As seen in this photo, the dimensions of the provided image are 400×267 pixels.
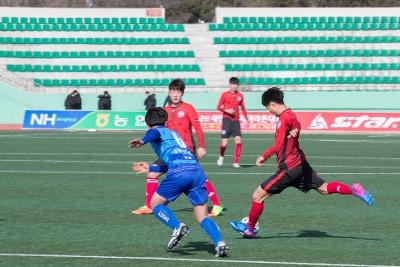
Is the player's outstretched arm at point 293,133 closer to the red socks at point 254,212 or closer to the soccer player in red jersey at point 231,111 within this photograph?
the red socks at point 254,212

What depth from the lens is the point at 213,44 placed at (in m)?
46.7

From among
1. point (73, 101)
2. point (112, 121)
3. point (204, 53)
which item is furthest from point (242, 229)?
point (204, 53)

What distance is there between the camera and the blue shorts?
8.81 metres

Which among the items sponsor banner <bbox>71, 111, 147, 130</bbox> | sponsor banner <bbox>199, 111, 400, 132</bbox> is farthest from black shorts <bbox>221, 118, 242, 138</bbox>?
sponsor banner <bbox>71, 111, 147, 130</bbox>

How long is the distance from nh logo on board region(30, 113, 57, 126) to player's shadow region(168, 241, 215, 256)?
26422mm

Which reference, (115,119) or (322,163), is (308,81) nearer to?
(115,119)

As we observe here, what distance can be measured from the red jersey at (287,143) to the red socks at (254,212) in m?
0.53

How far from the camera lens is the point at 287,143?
9.77 metres

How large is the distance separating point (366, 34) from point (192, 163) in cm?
3981

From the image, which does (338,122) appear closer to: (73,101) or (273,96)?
(73,101)

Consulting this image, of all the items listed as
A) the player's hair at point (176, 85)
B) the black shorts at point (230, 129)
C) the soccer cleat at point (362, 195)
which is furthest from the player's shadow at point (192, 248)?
the black shorts at point (230, 129)

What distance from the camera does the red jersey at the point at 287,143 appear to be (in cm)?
964

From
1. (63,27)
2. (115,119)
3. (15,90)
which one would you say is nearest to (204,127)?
(115,119)

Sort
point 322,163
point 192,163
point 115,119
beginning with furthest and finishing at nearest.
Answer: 1. point 115,119
2. point 322,163
3. point 192,163
